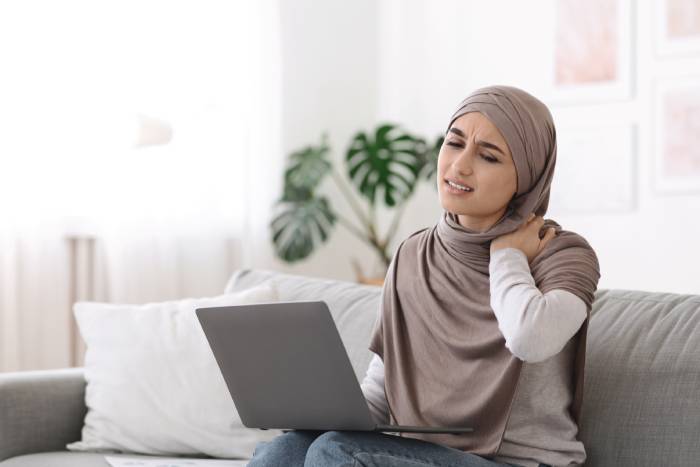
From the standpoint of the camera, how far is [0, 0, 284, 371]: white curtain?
3.22 meters

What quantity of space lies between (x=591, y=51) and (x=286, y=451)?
9.04 feet

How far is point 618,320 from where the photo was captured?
1.82 meters

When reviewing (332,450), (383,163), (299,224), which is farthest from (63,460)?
(383,163)

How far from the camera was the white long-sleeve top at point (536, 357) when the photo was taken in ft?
4.83

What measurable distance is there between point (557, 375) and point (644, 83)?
2433 millimetres

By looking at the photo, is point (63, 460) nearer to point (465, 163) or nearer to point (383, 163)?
point (465, 163)

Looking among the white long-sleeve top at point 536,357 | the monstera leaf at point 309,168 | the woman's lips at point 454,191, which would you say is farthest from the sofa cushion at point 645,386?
the monstera leaf at point 309,168

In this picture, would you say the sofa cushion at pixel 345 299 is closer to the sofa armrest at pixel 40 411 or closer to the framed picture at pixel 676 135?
the sofa armrest at pixel 40 411

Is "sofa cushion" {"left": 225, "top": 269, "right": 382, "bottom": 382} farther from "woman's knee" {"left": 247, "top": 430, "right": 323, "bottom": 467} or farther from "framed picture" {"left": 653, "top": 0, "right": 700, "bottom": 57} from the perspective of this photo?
"framed picture" {"left": 653, "top": 0, "right": 700, "bottom": 57}

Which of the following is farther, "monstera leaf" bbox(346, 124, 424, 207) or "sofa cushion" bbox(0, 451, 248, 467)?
"monstera leaf" bbox(346, 124, 424, 207)

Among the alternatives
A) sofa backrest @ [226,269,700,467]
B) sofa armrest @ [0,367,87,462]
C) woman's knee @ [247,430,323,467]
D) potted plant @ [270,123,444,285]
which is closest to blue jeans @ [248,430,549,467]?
woman's knee @ [247,430,323,467]

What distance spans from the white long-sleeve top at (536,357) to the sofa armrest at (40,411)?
Answer: 1128 mm

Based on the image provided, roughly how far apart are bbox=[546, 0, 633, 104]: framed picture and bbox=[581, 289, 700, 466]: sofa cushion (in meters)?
2.16

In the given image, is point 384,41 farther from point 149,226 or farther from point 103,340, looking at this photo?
point 103,340
